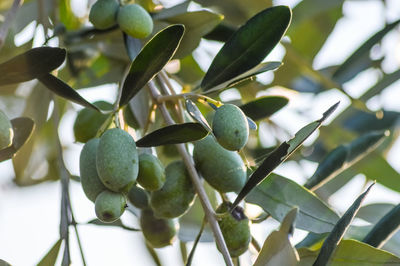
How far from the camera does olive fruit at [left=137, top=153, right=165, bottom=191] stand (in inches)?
37.6

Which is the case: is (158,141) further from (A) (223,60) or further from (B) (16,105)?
(B) (16,105)

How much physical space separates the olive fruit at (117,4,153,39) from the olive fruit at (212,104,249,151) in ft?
0.99

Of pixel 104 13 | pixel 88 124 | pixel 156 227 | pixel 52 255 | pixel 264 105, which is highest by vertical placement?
pixel 104 13

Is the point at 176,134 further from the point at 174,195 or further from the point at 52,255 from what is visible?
the point at 52,255

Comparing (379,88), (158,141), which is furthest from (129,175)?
(379,88)

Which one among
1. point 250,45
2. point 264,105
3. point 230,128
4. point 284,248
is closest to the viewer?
point 230,128

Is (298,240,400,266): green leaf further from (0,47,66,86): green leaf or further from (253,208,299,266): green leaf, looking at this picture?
(0,47,66,86): green leaf

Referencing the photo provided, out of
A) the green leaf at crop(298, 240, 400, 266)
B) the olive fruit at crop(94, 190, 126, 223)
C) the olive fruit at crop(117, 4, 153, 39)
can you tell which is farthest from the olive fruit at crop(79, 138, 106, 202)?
the green leaf at crop(298, 240, 400, 266)

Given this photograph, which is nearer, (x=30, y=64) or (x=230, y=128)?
(x=230, y=128)

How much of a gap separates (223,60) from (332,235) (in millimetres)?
314

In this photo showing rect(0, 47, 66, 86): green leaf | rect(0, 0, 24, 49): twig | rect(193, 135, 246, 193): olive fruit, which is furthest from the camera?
rect(193, 135, 246, 193): olive fruit

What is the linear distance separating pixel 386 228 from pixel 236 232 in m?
0.25

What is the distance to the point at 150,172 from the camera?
95 cm

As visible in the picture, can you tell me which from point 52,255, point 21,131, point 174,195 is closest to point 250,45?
point 174,195
